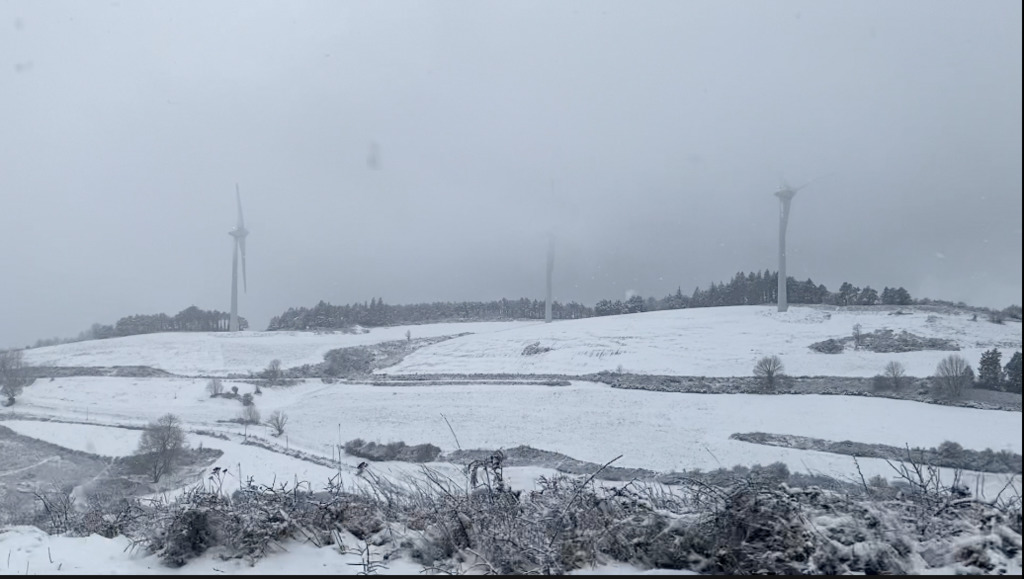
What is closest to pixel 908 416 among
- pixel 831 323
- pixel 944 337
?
pixel 944 337

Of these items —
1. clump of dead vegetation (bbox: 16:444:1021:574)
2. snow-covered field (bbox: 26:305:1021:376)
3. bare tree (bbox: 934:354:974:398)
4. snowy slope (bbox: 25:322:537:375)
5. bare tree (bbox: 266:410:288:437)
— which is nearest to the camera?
clump of dead vegetation (bbox: 16:444:1021:574)

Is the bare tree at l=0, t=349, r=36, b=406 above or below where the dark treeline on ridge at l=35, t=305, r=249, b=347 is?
below

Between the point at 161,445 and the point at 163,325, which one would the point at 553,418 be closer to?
the point at 161,445

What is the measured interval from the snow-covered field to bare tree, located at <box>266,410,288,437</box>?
1233mm

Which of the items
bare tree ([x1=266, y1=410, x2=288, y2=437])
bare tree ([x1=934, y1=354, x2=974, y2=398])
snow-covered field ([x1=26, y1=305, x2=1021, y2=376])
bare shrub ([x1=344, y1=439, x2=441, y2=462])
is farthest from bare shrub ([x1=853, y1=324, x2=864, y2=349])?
bare tree ([x1=266, y1=410, x2=288, y2=437])

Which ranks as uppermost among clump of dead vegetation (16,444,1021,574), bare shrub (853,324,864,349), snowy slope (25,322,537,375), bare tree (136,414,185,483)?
bare shrub (853,324,864,349)

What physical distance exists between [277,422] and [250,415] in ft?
2.34

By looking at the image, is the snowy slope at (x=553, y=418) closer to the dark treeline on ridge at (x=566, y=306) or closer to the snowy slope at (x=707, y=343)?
the snowy slope at (x=707, y=343)

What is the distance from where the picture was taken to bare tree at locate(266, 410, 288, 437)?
8.22 meters

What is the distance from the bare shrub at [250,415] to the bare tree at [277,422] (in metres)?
0.29

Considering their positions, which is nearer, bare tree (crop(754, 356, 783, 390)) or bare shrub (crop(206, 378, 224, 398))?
bare tree (crop(754, 356, 783, 390))

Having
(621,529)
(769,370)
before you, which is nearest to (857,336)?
(769,370)

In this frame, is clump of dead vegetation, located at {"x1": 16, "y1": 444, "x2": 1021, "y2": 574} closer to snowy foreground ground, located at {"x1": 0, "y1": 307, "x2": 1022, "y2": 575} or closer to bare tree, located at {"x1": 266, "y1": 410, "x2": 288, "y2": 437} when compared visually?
snowy foreground ground, located at {"x1": 0, "y1": 307, "x2": 1022, "y2": 575}

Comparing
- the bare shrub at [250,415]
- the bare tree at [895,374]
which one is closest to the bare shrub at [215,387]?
the bare shrub at [250,415]
